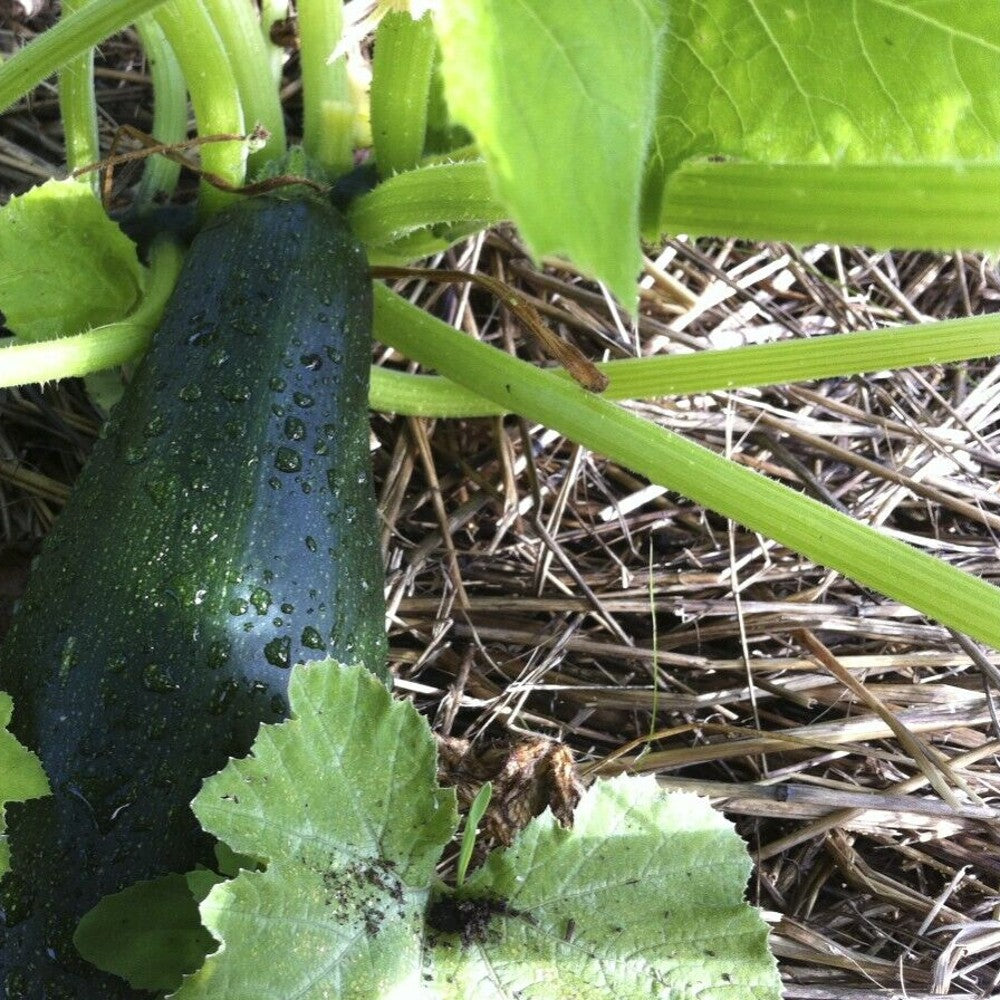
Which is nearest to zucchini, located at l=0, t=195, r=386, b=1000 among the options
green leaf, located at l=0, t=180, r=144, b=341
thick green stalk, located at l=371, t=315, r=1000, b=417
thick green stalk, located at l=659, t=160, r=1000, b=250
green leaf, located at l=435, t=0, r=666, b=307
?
green leaf, located at l=0, t=180, r=144, b=341

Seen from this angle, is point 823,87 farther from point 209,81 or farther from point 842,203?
point 209,81

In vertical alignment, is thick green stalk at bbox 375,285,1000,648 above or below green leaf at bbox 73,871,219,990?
above

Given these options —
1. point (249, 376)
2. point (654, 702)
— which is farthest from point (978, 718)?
point (249, 376)

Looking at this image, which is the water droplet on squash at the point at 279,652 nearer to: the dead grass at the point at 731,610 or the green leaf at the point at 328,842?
the green leaf at the point at 328,842

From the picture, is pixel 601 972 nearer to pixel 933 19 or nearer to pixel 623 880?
pixel 623 880

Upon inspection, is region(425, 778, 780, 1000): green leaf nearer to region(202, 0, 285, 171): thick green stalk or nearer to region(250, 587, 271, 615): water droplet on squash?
region(250, 587, 271, 615): water droplet on squash

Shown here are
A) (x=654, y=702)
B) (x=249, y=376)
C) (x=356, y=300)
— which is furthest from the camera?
(x=654, y=702)
